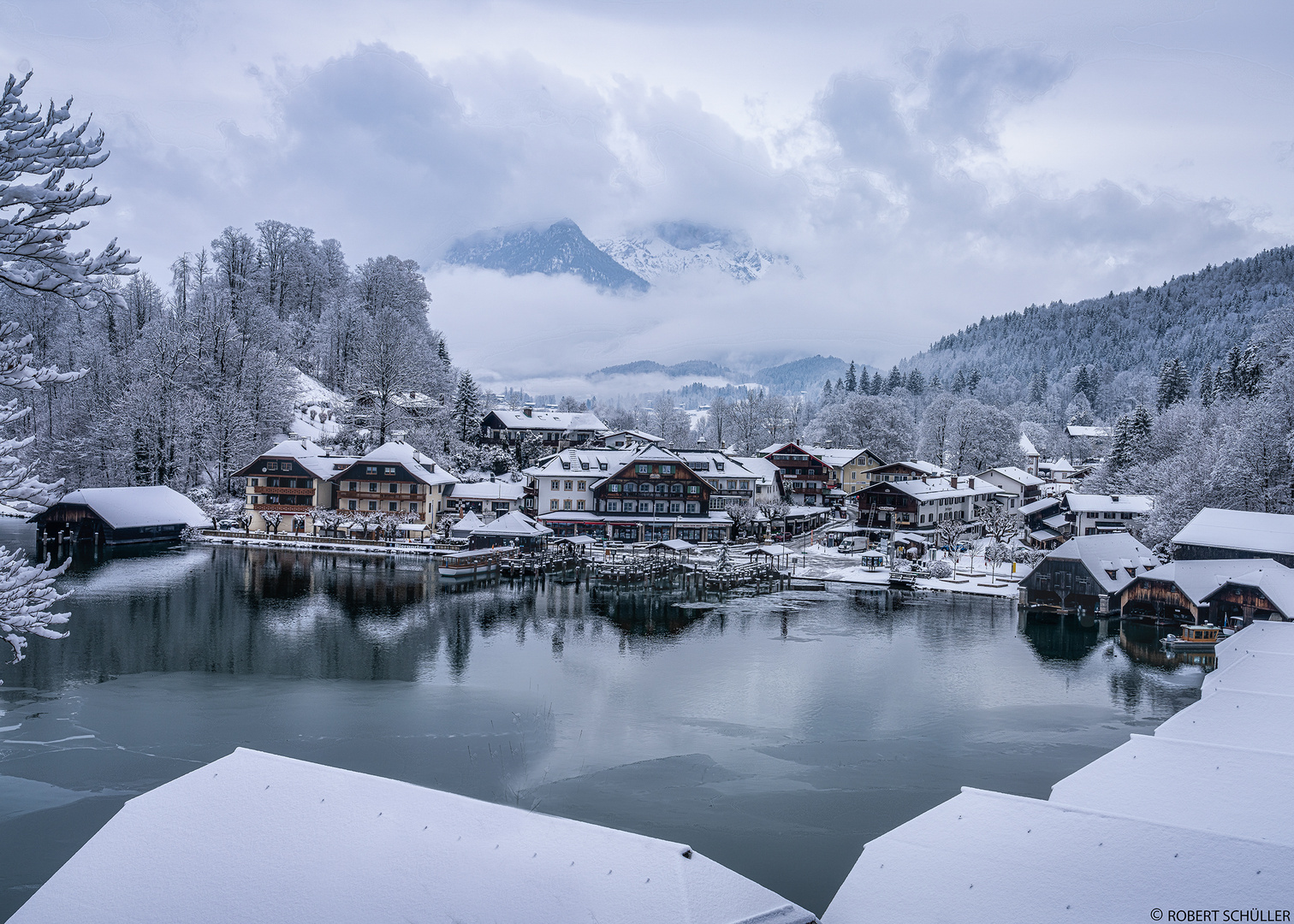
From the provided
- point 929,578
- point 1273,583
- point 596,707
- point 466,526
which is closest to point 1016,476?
point 929,578

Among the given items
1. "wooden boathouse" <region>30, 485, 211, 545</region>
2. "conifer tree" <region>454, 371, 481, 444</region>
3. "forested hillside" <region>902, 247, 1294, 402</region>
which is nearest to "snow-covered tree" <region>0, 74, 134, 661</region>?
"wooden boathouse" <region>30, 485, 211, 545</region>

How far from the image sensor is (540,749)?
19.3 m

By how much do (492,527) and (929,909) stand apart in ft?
133

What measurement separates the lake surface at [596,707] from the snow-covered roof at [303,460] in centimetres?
1842

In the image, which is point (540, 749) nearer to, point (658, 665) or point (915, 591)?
point (658, 665)

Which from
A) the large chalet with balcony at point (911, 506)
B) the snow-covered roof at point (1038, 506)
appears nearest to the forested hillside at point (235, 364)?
the large chalet with balcony at point (911, 506)

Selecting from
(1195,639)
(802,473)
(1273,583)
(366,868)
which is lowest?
(1195,639)

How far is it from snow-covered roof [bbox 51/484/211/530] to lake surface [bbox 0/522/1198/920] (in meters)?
15.0

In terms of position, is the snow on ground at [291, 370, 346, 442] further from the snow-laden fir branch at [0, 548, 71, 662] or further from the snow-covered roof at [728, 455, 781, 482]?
the snow-laden fir branch at [0, 548, 71, 662]

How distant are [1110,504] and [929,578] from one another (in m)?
18.2

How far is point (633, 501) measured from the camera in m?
55.3

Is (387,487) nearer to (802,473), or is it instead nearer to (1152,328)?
(802,473)

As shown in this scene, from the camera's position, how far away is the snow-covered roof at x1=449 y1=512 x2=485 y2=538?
50125mm

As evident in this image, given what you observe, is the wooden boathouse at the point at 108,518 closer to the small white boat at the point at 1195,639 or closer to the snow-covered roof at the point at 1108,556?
the snow-covered roof at the point at 1108,556
